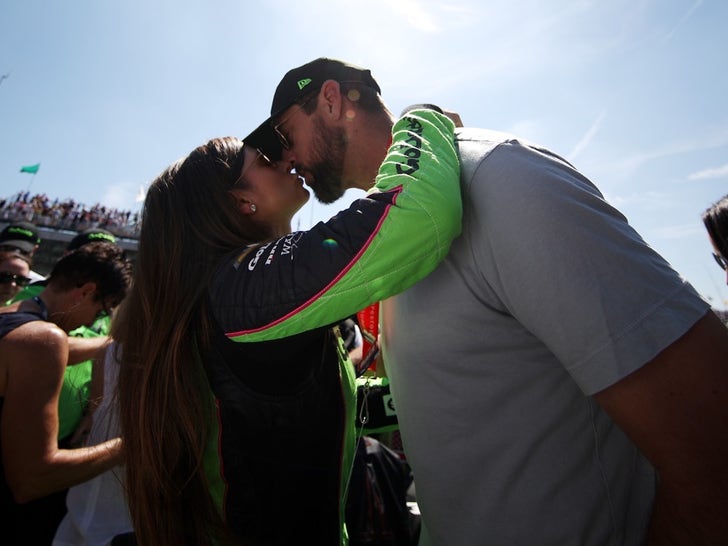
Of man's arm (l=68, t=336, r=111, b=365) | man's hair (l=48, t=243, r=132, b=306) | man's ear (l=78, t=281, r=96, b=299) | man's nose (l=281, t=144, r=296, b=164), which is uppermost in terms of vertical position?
man's nose (l=281, t=144, r=296, b=164)

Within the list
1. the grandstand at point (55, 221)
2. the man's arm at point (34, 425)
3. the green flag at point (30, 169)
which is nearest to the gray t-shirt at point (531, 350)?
the man's arm at point (34, 425)

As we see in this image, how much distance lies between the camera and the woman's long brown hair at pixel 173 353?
137 centimetres

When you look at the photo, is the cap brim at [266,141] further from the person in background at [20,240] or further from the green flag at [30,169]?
the green flag at [30,169]

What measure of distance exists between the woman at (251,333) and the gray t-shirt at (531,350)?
0.15 metres

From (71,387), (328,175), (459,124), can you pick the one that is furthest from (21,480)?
(459,124)

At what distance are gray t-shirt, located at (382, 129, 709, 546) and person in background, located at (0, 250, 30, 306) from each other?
4972 millimetres

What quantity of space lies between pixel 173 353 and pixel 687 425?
55.3 inches

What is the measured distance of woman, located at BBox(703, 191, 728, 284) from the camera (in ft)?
8.37

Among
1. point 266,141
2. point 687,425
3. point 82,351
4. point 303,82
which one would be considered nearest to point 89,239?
point 82,351

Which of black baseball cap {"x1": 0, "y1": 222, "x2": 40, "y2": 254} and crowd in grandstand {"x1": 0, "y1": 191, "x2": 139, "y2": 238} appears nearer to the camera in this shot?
black baseball cap {"x1": 0, "y1": 222, "x2": 40, "y2": 254}

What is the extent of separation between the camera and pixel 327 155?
1.89 meters

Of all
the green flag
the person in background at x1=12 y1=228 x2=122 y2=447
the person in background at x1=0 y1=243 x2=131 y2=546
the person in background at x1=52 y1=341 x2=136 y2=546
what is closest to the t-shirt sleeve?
the person in background at x1=0 y1=243 x2=131 y2=546

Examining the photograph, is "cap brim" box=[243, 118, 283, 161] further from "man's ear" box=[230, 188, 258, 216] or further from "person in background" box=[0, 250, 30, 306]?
"person in background" box=[0, 250, 30, 306]

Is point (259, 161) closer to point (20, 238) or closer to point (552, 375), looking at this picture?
point (552, 375)
